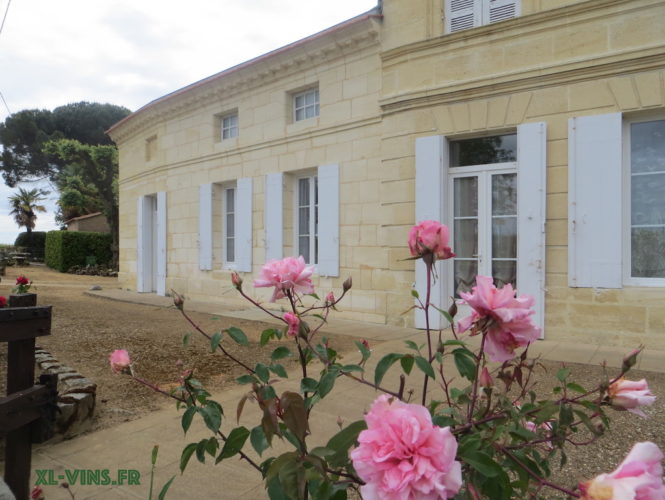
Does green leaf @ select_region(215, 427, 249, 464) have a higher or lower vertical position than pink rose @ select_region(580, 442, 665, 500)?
lower

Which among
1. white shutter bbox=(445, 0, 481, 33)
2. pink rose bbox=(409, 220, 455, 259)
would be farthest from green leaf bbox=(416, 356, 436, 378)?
white shutter bbox=(445, 0, 481, 33)

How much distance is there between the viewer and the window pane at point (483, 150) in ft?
19.2

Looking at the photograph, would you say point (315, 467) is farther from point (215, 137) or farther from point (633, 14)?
point (215, 137)

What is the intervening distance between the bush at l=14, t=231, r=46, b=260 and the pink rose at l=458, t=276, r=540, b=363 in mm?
31756

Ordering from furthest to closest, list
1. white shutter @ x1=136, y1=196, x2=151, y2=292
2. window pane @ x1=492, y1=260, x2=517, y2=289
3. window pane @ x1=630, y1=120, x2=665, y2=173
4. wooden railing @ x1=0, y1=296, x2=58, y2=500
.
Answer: white shutter @ x1=136, y1=196, x2=151, y2=292
window pane @ x1=492, y1=260, x2=517, y2=289
window pane @ x1=630, y1=120, x2=665, y2=173
wooden railing @ x1=0, y1=296, x2=58, y2=500

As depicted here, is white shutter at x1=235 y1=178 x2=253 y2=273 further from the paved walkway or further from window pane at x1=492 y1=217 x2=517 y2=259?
the paved walkway

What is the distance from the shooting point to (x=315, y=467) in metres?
0.85

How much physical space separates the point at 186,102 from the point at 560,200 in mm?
7820

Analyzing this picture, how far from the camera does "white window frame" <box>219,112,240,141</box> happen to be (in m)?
9.21

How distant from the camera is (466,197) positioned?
6105mm

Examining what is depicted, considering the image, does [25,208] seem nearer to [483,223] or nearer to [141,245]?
[141,245]

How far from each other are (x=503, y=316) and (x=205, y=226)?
897 cm

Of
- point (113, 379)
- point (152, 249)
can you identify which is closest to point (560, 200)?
point (113, 379)

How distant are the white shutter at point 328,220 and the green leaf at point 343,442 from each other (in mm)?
6253
